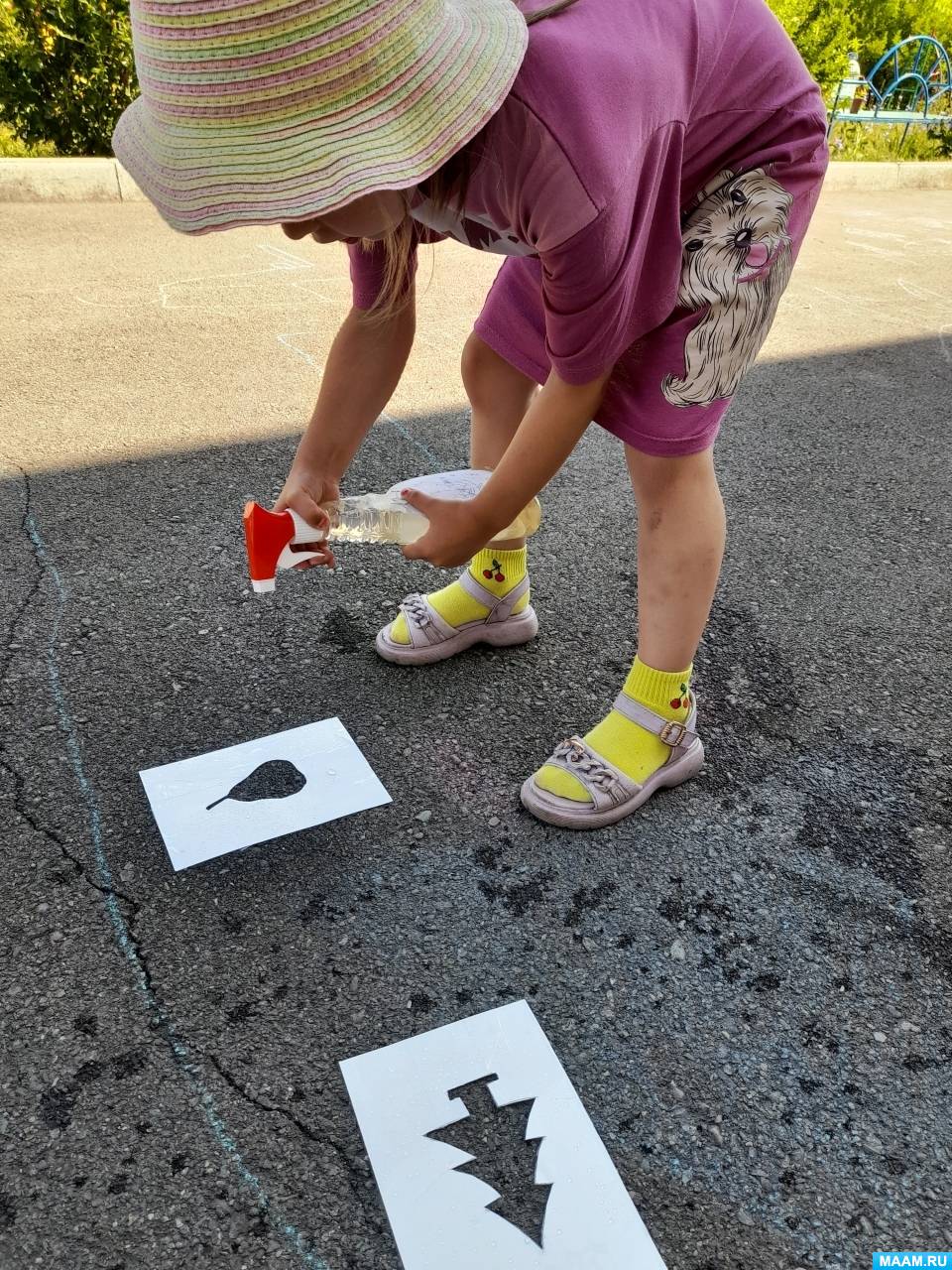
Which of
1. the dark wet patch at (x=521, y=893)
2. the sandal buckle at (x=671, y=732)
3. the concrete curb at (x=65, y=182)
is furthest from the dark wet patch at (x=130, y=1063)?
the concrete curb at (x=65, y=182)

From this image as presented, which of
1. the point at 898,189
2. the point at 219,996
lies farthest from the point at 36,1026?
the point at 898,189

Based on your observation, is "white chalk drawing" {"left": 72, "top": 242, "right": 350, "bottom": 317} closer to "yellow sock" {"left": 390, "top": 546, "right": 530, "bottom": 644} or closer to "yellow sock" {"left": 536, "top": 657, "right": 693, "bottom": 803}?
"yellow sock" {"left": 390, "top": 546, "right": 530, "bottom": 644}

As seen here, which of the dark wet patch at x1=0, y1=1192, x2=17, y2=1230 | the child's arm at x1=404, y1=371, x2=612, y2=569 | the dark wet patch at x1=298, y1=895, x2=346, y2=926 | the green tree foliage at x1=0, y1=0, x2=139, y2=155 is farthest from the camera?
the green tree foliage at x1=0, y1=0, x2=139, y2=155

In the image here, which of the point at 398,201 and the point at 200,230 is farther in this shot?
the point at 398,201

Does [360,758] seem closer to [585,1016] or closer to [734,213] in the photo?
[585,1016]

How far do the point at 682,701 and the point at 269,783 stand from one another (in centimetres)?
74

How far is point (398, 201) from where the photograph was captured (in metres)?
1.18

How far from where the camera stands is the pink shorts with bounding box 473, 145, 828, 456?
133 centimetres

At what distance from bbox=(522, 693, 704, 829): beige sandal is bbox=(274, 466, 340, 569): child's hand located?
0.54 metres

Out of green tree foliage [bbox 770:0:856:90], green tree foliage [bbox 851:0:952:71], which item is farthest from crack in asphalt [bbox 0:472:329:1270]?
green tree foliage [bbox 851:0:952:71]

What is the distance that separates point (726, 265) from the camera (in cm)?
134

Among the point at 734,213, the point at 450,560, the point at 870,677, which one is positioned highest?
the point at 734,213

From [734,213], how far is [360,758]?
107cm

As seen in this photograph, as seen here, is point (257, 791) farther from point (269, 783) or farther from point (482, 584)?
point (482, 584)
